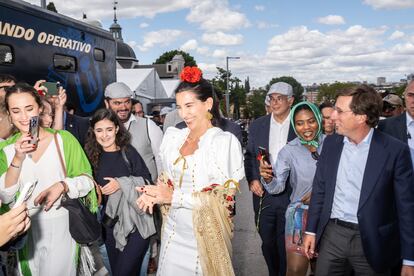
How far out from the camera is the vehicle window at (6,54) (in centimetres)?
474

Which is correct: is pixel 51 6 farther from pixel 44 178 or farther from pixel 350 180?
pixel 350 180

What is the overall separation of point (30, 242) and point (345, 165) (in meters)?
2.27

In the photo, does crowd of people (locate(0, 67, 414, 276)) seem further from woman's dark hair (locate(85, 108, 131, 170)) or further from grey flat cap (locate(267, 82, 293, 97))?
grey flat cap (locate(267, 82, 293, 97))

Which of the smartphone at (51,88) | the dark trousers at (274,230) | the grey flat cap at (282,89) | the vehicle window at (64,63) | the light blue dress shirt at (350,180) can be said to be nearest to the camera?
the light blue dress shirt at (350,180)

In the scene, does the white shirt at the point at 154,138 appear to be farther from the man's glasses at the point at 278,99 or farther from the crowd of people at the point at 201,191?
the man's glasses at the point at 278,99

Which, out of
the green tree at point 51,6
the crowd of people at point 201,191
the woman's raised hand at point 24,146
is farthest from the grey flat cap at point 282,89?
the green tree at point 51,6

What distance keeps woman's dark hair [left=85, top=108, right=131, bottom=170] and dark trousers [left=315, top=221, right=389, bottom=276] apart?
1944 mm

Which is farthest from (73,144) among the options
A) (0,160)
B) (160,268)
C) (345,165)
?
(345,165)

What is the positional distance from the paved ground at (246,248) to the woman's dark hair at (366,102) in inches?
100

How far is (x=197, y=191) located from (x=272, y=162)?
6.50 ft

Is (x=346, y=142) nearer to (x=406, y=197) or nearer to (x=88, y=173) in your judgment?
(x=406, y=197)

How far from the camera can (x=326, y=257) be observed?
3.01 m

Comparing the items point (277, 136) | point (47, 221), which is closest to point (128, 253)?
point (47, 221)

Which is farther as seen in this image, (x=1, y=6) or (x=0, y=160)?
(x=1, y=6)
